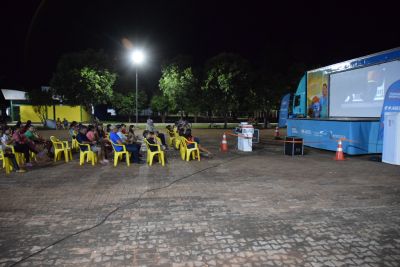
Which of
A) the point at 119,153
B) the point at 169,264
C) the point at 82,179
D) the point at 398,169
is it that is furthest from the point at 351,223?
the point at 119,153

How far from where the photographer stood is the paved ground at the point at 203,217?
3965 mm

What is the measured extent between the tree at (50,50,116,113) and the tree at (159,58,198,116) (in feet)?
21.5

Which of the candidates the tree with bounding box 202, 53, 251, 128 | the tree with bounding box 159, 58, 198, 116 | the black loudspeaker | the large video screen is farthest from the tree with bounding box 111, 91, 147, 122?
the black loudspeaker

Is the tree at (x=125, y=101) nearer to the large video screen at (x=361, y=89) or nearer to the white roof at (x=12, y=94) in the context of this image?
the white roof at (x=12, y=94)

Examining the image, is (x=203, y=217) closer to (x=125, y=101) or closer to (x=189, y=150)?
(x=189, y=150)

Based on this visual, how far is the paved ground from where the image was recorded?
396 cm

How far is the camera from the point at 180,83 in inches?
1341

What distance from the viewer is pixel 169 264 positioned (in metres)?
3.75

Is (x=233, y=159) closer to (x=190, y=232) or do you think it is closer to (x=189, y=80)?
(x=190, y=232)

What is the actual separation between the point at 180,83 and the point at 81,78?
33.9ft

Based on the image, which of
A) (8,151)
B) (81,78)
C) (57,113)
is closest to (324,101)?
(8,151)

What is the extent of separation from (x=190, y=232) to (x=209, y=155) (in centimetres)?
796

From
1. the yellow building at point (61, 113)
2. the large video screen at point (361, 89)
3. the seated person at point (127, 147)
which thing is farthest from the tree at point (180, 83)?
the seated person at point (127, 147)

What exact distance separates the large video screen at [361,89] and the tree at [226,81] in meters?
17.0
